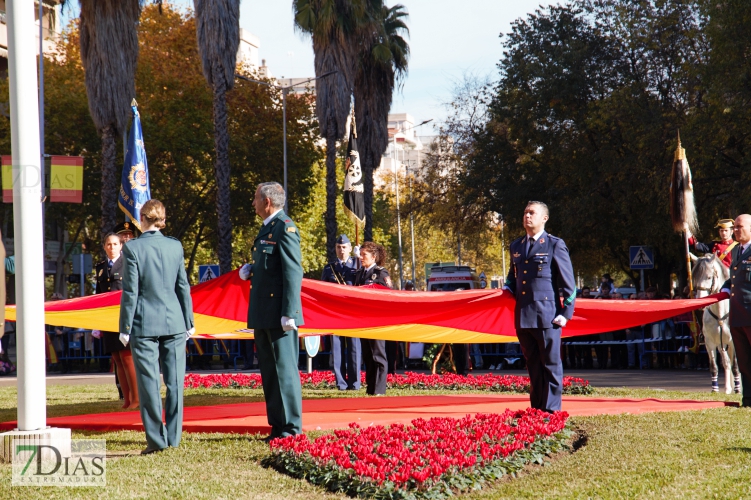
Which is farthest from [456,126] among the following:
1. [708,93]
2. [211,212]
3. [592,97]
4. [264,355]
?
[264,355]

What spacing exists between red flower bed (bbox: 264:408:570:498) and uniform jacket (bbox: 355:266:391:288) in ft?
15.5

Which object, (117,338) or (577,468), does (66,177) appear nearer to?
(117,338)

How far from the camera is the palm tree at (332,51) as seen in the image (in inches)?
1286

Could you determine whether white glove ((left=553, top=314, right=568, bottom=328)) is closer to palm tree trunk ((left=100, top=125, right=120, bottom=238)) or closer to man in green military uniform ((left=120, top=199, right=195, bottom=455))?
man in green military uniform ((left=120, top=199, right=195, bottom=455))

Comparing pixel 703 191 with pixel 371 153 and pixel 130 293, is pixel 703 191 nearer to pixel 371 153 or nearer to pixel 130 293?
pixel 371 153

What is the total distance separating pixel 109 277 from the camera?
1142cm

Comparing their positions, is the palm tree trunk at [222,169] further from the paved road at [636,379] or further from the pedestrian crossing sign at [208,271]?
the paved road at [636,379]

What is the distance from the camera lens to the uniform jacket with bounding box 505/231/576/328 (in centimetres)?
849

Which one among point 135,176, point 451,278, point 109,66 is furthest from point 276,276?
point 451,278

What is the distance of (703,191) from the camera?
85.4 ft

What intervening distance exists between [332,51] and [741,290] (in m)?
25.0

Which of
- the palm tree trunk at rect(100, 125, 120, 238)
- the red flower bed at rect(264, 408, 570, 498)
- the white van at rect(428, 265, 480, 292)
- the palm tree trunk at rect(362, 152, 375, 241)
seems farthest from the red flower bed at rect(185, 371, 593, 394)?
the white van at rect(428, 265, 480, 292)

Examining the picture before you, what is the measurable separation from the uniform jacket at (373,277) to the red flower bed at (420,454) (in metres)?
4.73

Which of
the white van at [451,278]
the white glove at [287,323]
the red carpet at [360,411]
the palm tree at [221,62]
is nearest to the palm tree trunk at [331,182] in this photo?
the palm tree at [221,62]
